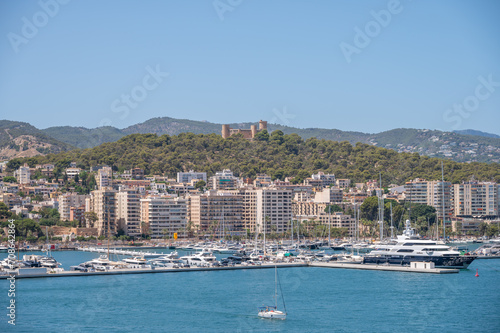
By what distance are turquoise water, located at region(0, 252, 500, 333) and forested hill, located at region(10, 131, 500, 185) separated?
6916 cm

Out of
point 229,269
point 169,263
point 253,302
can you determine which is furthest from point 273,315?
point 169,263

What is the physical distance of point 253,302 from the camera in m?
38.3

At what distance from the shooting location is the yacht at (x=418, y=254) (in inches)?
2028

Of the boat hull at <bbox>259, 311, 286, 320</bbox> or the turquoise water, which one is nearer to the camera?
the turquoise water

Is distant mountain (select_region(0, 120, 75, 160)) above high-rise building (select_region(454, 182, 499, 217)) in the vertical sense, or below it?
above

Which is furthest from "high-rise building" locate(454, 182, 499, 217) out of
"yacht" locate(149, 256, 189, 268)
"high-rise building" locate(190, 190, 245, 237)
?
"yacht" locate(149, 256, 189, 268)

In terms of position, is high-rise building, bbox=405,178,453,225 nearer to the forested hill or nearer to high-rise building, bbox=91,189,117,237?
the forested hill

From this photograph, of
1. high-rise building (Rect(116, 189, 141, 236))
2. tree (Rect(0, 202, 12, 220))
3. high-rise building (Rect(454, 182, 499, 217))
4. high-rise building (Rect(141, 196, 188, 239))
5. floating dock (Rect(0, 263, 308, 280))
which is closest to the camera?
floating dock (Rect(0, 263, 308, 280))

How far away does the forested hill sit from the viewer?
4688 inches

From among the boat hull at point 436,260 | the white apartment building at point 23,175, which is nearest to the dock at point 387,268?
the boat hull at point 436,260

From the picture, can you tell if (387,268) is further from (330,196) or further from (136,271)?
(330,196)

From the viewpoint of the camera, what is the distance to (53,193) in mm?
101000

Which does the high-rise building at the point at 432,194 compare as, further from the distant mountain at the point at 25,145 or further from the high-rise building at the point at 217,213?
the distant mountain at the point at 25,145

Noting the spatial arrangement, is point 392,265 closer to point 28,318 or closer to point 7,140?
point 28,318
